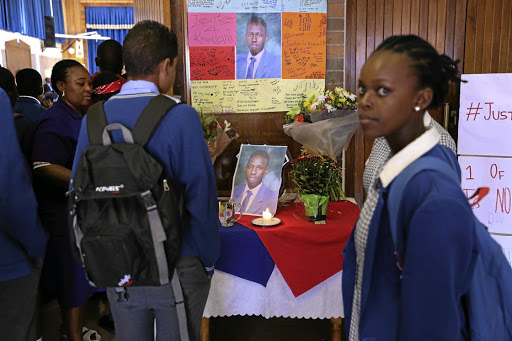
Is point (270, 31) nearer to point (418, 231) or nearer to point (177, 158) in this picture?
point (177, 158)

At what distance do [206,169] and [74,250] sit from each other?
486mm

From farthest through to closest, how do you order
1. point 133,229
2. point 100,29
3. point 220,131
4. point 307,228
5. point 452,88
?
point 100,29, point 452,88, point 220,131, point 307,228, point 133,229

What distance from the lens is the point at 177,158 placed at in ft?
4.48

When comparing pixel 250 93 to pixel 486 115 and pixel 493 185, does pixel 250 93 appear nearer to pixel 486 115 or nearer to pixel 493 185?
pixel 486 115

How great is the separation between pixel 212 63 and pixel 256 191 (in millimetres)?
954

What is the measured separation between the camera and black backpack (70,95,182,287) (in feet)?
4.09

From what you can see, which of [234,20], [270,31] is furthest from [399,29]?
[234,20]

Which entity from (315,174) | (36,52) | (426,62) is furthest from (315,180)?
(36,52)

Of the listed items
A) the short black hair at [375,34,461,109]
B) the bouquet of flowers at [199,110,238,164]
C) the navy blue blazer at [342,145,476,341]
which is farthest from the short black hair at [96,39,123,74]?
the navy blue blazer at [342,145,476,341]

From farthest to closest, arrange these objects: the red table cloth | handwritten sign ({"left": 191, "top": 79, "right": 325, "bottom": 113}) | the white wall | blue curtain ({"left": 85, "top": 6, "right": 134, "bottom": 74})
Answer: blue curtain ({"left": 85, "top": 6, "right": 134, "bottom": 74})
the white wall
handwritten sign ({"left": 191, "top": 79, "right": 325, "bottom": 113})
the red table cloth

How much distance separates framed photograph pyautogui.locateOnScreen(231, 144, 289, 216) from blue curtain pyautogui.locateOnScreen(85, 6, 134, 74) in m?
9.56

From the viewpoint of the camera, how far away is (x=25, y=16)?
22.4 feet

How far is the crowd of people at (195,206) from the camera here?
2.84ft

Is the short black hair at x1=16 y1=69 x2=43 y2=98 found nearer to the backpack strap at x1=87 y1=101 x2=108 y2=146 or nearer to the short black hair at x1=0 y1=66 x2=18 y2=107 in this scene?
the short black hair at x1=0 y1=66 x2=18 y2=107
